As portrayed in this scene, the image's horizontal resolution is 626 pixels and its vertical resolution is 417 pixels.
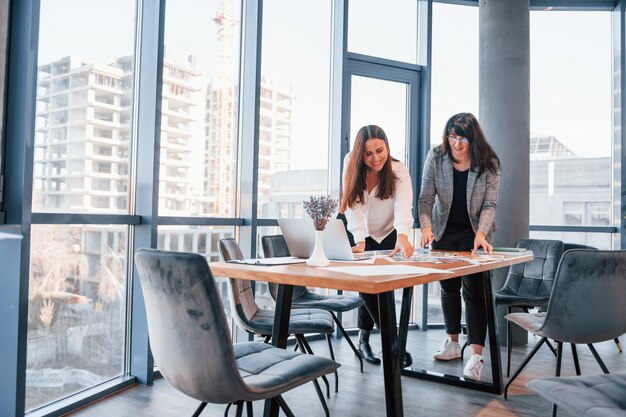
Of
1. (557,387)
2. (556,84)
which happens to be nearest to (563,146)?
(556,84)

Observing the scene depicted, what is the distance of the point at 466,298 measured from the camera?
10.2 feet

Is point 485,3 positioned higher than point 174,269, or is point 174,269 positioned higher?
point 485,3

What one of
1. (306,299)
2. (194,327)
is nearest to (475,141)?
(306,299)

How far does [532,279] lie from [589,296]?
58.1 inches

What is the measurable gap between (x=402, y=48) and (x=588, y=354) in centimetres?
307

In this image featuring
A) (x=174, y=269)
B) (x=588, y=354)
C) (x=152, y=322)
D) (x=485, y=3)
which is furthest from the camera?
(x=485, y=3)

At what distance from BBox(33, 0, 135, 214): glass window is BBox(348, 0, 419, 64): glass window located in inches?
84.5

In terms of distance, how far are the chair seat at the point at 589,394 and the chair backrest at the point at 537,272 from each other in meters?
1.99

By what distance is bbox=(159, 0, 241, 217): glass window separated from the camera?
11.1 ft

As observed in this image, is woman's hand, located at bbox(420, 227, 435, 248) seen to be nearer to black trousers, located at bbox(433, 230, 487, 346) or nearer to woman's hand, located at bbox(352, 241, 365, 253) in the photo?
black trousers, located at bbox(433, 230, 487, 346)

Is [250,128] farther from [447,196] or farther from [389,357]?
[389,357]

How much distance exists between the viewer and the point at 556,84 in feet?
16.7

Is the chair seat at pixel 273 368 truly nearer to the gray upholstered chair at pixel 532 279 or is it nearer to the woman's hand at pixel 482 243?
the woman's hand at pixel 482 243

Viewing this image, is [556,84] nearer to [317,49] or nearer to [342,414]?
[317,49]
